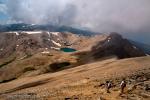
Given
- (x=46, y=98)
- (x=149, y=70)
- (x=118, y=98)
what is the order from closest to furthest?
(x=118, y=98), (x=46, y=98), (x=149, y=70)

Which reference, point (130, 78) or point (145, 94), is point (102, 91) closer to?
point (145, 94)

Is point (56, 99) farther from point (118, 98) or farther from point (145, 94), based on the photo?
point (145, 94)

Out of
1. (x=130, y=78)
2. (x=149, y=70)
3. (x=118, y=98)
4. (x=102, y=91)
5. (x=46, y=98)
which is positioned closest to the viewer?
(x=118, y=98)

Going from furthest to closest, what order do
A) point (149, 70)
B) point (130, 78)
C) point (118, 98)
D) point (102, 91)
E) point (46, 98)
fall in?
point (149, 70)
point (130, 78)
point (102, 91)
point (46, 98)
point (118, 98)

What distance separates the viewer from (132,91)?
2830 inches

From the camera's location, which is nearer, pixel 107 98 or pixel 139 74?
pixel 107 98

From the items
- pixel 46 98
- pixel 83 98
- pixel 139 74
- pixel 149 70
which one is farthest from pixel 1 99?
pixel 149 70

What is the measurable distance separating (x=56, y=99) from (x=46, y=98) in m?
3.12

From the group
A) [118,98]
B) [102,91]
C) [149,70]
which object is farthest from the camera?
[149,70]

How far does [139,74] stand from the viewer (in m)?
94.8

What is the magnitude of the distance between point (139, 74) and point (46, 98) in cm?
3431

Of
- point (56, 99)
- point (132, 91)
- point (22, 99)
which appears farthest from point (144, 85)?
point (22, 99)

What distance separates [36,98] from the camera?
70875 mm

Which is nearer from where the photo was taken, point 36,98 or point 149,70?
point 36,98
